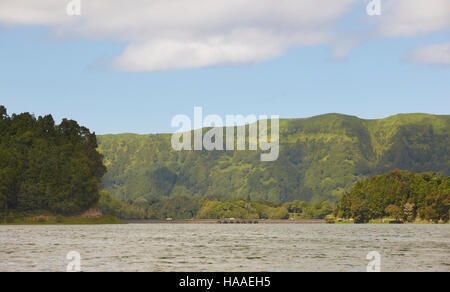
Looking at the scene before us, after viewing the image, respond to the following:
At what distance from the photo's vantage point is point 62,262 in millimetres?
85062

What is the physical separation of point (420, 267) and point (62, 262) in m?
45.6

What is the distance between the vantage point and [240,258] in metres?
96.1
